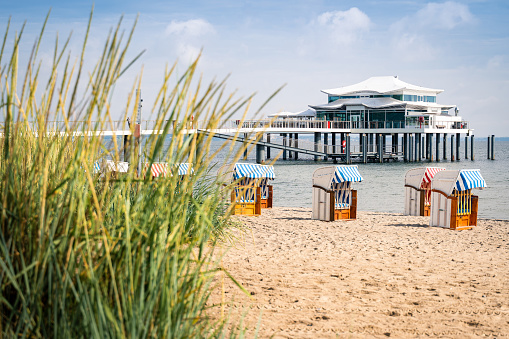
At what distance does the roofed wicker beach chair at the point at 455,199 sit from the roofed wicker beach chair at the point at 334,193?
135 centimetres

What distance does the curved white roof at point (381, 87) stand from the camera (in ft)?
172

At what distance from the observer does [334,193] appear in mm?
10344

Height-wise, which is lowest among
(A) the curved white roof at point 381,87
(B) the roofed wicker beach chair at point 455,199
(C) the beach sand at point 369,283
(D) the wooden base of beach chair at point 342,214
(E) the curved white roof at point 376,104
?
(C) the beach sand at point 369,283

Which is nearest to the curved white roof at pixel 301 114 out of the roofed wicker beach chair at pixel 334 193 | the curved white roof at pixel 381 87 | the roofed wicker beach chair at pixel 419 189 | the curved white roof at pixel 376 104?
the curved white roof at pixel 376 104

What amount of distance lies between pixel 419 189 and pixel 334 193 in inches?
78.7

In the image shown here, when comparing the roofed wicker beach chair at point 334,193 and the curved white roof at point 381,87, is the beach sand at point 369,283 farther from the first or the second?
the curved white roof at point 381,87

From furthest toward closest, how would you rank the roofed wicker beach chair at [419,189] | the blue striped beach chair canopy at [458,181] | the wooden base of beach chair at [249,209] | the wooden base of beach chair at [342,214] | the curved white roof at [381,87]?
the curved white roof at [381,87]
the roofed wicker beach chair at [419,189]
the wooden base of beach chair at [249,209]
the wooden base of beach chair at [342,214]
the blue striped beach chair canopy at [458,181]

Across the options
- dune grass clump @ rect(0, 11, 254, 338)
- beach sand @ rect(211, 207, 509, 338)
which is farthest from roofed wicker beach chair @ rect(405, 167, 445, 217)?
dune grass clump @ rect(0, 11, 254, 338)

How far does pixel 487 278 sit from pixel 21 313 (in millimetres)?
4712

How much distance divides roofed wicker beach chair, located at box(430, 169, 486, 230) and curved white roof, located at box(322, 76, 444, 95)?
42887mm

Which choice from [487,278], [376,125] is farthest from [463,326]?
[376,125]

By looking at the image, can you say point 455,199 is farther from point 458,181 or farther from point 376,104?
point 376,104

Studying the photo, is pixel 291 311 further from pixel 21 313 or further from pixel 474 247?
pixel 474 247

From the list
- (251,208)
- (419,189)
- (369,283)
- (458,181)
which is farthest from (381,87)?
(369,283)
